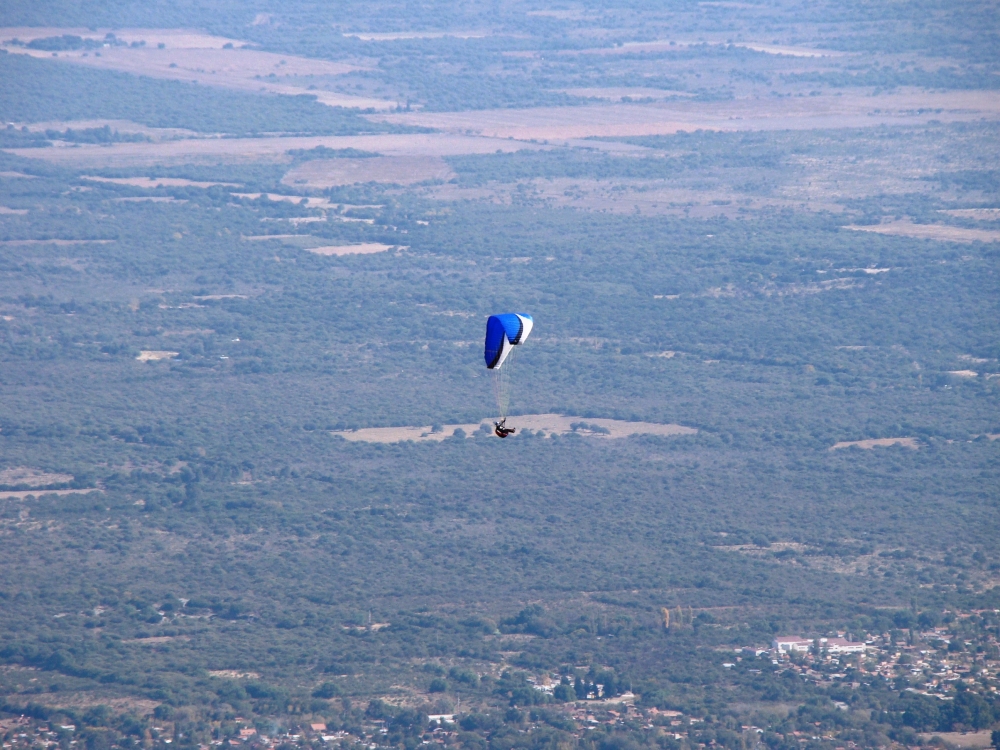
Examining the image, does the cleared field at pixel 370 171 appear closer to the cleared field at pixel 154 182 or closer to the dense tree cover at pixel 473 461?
the cleared field at pixel 154 182

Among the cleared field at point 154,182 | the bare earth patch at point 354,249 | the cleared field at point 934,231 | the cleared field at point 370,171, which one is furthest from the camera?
the cleared field at point 370,171

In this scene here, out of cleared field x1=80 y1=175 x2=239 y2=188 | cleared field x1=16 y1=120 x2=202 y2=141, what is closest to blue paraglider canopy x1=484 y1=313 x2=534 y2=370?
cleared field x1=80 y1=175 x2=239 y2=188

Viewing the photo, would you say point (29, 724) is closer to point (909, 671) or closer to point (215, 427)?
point (909, 671)

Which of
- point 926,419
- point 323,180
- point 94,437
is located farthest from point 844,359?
point 323,180

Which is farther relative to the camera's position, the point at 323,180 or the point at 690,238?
the point at 323,180

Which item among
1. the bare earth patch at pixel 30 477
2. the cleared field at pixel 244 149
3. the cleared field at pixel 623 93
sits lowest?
the bare earth patch at pixel 30 477

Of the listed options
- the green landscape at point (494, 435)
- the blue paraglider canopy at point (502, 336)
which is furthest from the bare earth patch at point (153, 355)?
the blue paraglider canopy at point (502, 336)
